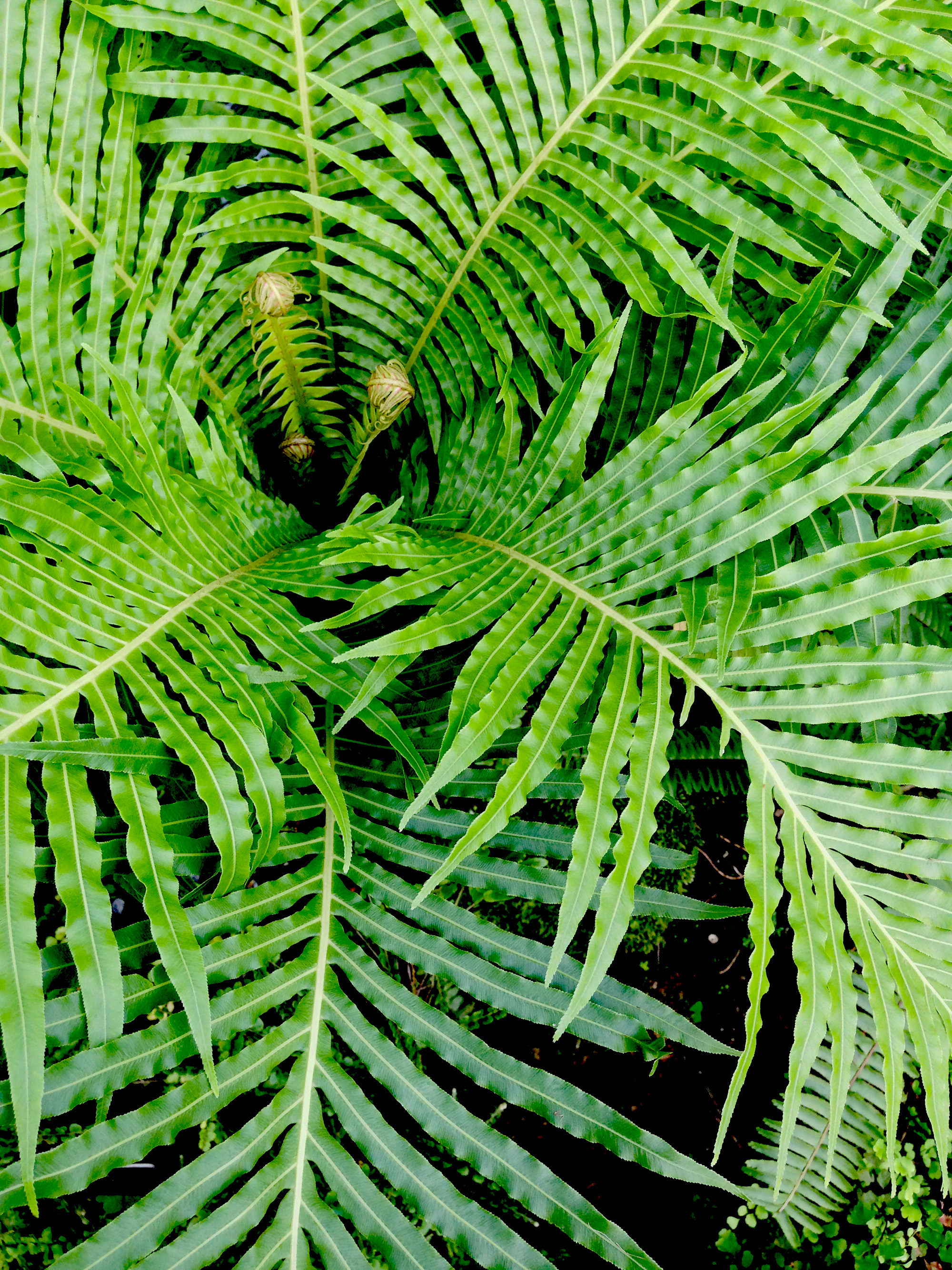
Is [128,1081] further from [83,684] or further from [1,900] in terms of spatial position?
[83,684]

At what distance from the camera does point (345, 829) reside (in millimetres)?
633

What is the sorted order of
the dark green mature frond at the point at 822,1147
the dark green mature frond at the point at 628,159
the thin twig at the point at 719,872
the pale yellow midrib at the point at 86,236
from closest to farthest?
the dark green mature frond at the point at 628,159
the pale yellow midrib at the point at 86,236
the dark green mature frond at the point at 822,1147
the thin twig at the point at 719,872

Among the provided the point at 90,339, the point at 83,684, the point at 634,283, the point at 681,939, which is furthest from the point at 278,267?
the point at 681,939

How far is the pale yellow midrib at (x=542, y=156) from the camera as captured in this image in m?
0.83

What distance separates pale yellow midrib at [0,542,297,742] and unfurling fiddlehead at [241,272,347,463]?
0.27m

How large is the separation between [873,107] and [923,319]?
0.63 feet

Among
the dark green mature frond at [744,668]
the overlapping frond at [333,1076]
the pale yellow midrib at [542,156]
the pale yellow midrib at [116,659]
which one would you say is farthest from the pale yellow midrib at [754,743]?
the pale yellow midrib at [542,156]

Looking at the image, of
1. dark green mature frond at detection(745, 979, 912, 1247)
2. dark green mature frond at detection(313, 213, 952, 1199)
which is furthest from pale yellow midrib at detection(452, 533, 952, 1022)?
dark green mature frond at detection(745, 979, 912, 1247)

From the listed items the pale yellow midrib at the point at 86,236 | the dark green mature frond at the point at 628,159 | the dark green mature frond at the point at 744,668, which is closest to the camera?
A: the dark green mature frond at the point at 744,668

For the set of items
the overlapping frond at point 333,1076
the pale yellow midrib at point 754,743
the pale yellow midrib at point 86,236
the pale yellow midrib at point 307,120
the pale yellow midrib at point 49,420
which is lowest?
the overlapping frond at point 333,1076

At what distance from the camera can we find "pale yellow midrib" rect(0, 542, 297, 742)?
2.01 feet

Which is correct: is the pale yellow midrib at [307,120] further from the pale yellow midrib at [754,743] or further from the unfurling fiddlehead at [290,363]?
the pale yellow midrib at [754,743]

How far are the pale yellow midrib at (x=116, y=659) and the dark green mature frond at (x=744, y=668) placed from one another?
0.15 meters

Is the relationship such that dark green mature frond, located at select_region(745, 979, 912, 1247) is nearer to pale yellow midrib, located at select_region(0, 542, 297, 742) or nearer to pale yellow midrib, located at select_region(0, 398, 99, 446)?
pale yellow midrib, located at select_region(0, 542, 297, 742)
